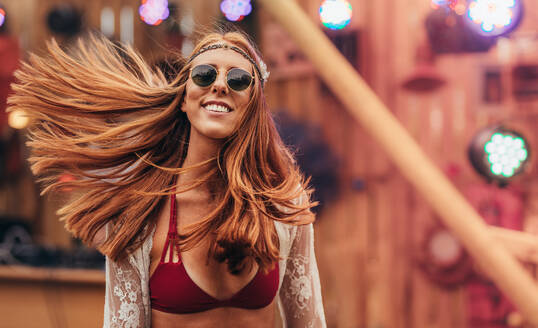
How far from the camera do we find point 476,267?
13.7ft

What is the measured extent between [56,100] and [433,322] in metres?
3.34

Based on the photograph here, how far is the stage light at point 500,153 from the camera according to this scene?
11.6 feet

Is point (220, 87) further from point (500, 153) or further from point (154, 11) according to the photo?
point (154, 11)

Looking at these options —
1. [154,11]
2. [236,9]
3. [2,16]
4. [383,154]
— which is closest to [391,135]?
[383,154]

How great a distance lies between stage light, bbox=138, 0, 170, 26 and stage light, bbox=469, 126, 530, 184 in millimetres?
2729

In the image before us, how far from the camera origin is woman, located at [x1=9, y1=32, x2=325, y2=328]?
161cm

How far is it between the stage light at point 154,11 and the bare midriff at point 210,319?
3792 mm

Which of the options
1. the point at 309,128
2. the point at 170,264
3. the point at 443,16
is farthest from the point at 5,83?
the point at 170,264

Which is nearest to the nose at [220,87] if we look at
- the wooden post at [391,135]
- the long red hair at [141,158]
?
the long red hair at [141,158]

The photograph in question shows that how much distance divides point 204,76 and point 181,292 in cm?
56

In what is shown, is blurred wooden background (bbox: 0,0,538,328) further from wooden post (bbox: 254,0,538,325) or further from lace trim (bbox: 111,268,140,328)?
lace trim (bbox: 111,268,140,328)

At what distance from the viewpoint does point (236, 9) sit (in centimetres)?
482

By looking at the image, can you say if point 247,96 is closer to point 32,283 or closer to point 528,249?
point 528,249

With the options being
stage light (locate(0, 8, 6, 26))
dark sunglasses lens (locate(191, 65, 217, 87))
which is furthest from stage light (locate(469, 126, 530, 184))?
stage light (locate(0, 8, 6, 26))
